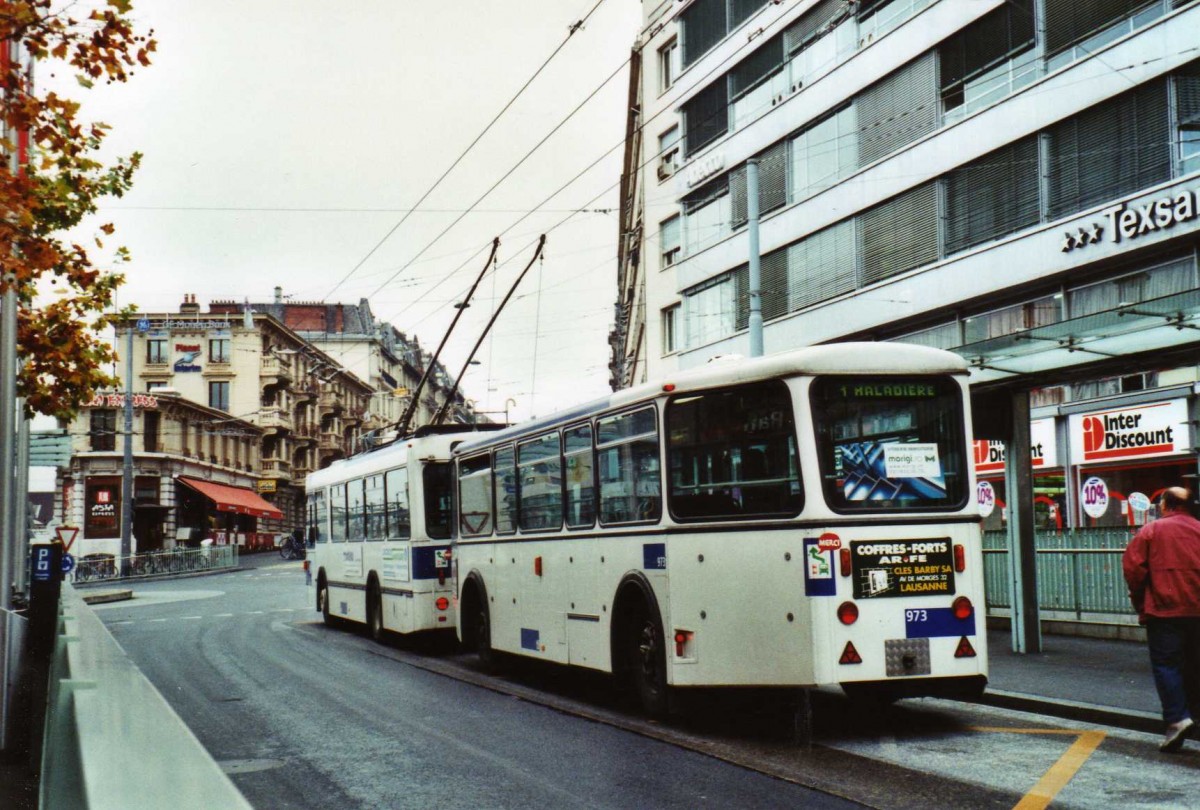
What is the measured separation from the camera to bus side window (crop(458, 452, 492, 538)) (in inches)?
593

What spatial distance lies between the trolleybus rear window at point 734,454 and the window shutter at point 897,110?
687 inches

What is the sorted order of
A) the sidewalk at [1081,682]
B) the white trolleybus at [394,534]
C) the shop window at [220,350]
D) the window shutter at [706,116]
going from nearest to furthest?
the sidewalk at [1081,682], the white trolleybus at [394,534], the window shutter at [706,116], the shop window at [220,350]

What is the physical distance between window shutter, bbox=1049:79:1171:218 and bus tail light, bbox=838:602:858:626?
13.7 meters

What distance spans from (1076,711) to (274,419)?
73457mm

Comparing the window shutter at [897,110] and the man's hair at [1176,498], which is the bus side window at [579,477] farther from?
the window shutter at [897,110]

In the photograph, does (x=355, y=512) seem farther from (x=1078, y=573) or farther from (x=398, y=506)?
(x=1078, y=573)

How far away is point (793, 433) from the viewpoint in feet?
31.2

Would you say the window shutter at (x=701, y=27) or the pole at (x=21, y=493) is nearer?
the pole at (x=21, y=493)

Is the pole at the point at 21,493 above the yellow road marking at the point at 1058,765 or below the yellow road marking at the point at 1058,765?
above

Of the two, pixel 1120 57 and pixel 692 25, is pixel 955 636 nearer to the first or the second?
pixel 1120 57

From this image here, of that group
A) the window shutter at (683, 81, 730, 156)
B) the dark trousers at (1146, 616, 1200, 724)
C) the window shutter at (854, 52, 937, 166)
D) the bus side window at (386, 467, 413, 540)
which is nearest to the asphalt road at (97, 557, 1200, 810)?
the dark trousers at (1146, 616, 1200, 724)

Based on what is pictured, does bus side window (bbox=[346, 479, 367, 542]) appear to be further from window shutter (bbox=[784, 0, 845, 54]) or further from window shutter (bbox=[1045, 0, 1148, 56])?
window shutter (bbox=[784, 0, 845, 54])

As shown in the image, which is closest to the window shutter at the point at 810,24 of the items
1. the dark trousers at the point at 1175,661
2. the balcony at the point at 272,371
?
the dark trousers at the point at 1175,661

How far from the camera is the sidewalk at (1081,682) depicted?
9875mm
